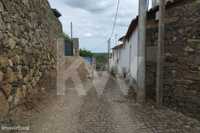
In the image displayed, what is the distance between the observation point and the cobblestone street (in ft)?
11.7

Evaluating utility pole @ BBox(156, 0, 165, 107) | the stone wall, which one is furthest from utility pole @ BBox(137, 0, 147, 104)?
the stone wall

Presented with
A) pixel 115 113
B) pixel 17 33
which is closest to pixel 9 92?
pixel 17 33

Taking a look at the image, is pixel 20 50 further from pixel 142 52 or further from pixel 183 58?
pixel 183 58

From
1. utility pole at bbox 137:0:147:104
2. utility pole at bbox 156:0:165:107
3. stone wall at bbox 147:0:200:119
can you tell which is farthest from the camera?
utility pole at bbox 137:0:147:104

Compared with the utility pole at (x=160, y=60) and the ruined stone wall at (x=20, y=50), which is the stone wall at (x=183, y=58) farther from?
the ruined stone wall at (x=20, y=50)

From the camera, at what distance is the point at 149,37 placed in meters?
6.04

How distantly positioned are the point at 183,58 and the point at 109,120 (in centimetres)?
256

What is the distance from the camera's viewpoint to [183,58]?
480 cm

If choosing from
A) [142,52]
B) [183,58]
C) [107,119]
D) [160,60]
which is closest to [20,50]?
[107,119]

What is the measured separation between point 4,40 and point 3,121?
4.92 feet

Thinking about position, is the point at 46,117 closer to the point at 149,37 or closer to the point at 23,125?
the point at 23,125

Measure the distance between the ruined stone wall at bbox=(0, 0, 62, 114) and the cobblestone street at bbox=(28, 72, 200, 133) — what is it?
0.79m

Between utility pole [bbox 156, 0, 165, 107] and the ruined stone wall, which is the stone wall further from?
the ruined stone wall

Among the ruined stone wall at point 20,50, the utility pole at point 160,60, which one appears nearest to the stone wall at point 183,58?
the utility pole at point 160,60
